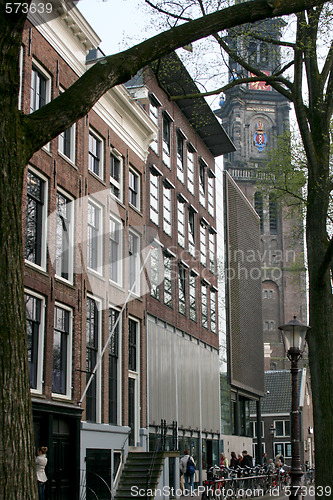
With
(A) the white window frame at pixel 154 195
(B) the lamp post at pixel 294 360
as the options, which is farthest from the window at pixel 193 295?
(B) the lamp post at pixel 294 360

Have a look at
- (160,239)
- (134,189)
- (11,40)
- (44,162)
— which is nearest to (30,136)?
(11,40)

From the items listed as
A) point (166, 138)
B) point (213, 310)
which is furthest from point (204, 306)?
point (166, 138)

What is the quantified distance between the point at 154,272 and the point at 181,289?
4596 mm

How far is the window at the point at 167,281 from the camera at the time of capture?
102 ft

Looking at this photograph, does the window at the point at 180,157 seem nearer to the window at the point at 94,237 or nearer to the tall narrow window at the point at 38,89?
the window at the point at 94,237

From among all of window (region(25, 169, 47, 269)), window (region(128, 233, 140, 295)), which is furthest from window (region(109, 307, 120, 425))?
window (region(25, 169, 47, 269))

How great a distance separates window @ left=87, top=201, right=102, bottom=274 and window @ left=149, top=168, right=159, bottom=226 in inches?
256

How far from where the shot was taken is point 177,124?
3506 centimetres

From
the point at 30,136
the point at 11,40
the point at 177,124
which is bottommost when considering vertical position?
the point at 30,136

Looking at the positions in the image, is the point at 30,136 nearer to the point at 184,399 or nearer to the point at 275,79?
the point at 275,79

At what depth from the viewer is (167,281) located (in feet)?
103

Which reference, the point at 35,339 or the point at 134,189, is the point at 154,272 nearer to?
the point at 134,189

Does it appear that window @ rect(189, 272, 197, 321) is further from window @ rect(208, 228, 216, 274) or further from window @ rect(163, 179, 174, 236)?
window @ rect(163, 179, 174, 236)

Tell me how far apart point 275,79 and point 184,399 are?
18775 millimetres
